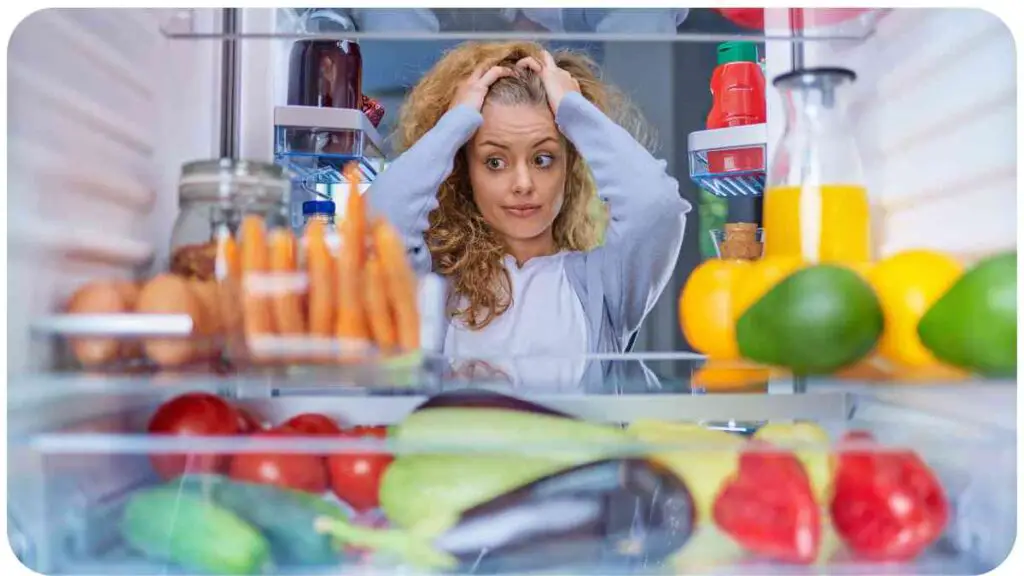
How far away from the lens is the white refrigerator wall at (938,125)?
99cm

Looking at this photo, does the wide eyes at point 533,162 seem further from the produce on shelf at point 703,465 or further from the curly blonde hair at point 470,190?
the produce on shelf at point 703,465

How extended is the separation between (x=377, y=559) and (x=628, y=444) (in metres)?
0.26

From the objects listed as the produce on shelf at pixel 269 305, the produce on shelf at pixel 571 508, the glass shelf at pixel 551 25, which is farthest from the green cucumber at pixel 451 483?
the glass shelf at pixel 551 25

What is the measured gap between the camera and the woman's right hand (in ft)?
4.15

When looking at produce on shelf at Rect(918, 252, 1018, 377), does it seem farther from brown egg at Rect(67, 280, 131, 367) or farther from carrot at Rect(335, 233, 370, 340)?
brown egg at Rect(67, 280, 131, 367)

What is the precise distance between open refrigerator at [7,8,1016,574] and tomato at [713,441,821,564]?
20 millimetres

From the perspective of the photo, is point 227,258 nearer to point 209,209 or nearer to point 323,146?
point 209,209

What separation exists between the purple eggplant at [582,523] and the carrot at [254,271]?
0.88ft

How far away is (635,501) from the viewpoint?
0.95 meters

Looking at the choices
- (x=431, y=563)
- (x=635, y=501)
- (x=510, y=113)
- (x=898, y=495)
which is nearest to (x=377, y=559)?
(x=431, y=563)

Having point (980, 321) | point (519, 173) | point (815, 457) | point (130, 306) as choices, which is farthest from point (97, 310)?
point (980, 321)

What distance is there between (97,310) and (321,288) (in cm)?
22

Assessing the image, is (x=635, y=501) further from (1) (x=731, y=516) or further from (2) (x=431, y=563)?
(2) (x=431, y=563)

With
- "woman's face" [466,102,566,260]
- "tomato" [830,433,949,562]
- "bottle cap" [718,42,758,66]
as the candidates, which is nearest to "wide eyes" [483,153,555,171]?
"woman's face" [466,102,566,260]
